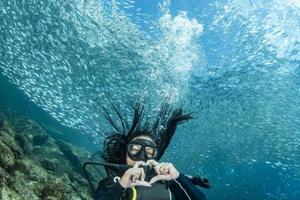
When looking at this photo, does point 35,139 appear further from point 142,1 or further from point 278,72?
point 278,72

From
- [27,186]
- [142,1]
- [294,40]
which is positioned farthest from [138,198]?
[294,40]

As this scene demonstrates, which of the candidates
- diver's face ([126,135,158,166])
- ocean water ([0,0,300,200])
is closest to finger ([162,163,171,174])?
diver's face ([126,135,158,166])

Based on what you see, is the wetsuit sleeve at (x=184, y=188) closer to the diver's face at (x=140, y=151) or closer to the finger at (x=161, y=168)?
the finger at (x=161, y=168)

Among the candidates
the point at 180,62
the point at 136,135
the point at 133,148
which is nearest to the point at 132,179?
the point at 133,148

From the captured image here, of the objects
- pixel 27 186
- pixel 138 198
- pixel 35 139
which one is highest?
pixel 35 139

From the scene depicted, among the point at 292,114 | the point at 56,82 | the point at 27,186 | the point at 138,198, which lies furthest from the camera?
the point at 56,82

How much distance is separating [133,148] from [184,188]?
97cm

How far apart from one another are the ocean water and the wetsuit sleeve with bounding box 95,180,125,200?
11768 mm

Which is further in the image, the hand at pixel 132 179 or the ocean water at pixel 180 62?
the ocean water at pixel 180 62

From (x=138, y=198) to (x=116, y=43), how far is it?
1503 centimetres

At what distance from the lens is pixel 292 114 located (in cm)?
2064

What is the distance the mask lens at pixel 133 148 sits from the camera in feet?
12.2

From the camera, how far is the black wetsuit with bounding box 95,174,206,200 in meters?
2.73

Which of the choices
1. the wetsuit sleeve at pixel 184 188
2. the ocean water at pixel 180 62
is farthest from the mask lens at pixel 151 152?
the ocean water at pixel 180 62
